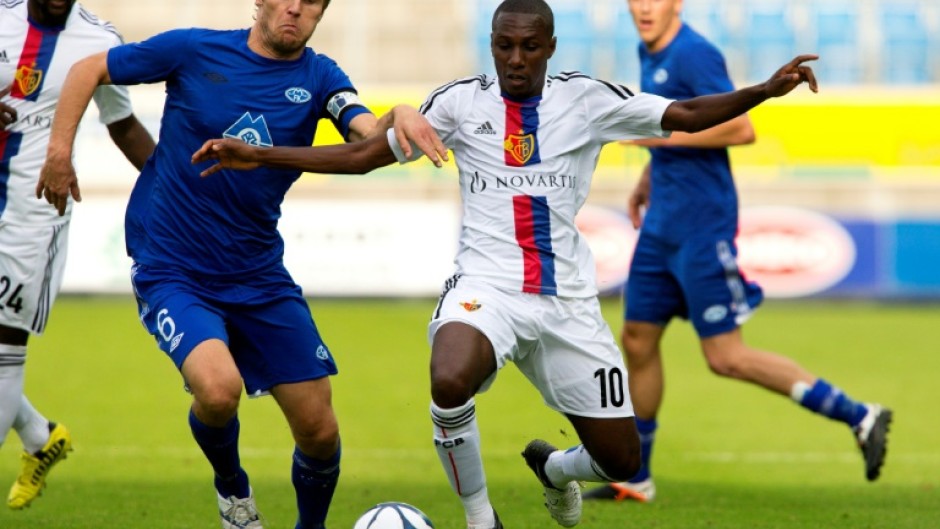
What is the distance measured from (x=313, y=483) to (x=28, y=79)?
94.2 inches

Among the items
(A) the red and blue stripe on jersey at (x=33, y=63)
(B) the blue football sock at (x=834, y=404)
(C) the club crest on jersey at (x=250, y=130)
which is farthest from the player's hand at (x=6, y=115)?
(B) the blue football sock at (x=834, y=404)

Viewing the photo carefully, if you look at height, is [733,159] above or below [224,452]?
below

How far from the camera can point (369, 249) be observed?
19562mm

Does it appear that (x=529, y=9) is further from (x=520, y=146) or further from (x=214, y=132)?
(x=214, y=132)

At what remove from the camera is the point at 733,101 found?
18.6ft

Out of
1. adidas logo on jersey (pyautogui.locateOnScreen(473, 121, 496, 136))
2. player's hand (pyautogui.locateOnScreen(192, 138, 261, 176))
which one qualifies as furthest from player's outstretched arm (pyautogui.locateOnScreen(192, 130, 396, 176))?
adidas logo on jersey (pyautogui.locateOnScreen(473, 121, 496, 136))

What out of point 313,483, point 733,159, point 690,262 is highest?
point 690,262

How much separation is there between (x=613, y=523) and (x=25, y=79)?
361cm

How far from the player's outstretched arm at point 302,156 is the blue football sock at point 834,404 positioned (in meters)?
3.07

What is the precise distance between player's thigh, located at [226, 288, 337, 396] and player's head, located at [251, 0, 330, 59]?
1072 mm

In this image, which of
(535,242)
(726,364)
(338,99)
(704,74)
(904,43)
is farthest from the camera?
(904,43)

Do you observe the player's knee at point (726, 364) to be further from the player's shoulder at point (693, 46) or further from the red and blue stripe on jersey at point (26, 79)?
the red and blue stripe on jersey at point (26, 79)

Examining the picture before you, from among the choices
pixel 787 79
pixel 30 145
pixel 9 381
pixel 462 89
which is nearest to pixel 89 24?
pixel 30 145

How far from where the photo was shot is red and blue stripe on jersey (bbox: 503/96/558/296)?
5.75 metres
